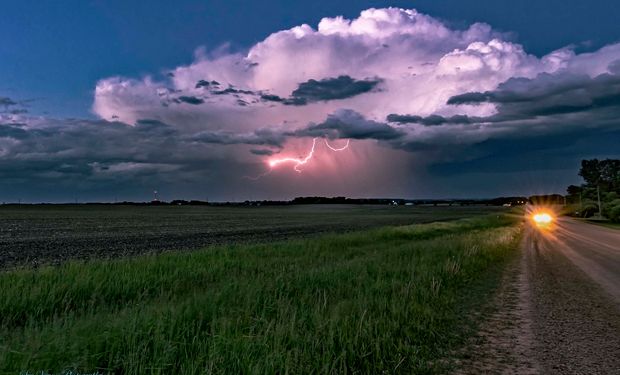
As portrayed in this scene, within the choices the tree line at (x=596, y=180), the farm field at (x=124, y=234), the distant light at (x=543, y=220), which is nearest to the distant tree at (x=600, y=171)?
the tree line at (x=596, y=180)

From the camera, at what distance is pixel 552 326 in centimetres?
891

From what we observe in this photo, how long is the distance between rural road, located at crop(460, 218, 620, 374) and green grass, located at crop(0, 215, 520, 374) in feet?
2.22

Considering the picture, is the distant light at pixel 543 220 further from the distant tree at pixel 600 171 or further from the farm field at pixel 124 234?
the distant tree at pixel 600 171

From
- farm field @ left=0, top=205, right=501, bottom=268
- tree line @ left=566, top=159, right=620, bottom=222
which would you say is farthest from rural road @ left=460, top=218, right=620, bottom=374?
tree line @ left=566, top=159, right=620, bottom=222

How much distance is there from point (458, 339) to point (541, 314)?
348 cm

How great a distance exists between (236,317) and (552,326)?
6874 millimetres

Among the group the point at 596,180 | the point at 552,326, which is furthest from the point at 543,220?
the point at 552,326

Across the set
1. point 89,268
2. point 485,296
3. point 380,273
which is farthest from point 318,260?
point 89,268

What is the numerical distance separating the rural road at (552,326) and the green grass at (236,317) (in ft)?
2.22

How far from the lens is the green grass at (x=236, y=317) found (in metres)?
5.74

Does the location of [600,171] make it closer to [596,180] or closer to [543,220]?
[596,180]

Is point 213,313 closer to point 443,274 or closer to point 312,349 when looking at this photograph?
point 312,349

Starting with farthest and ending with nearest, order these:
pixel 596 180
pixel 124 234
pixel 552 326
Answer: pixel 596 180 < pixel 124 234 < pixel 552 326

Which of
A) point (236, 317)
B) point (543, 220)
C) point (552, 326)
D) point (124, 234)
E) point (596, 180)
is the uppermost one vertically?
point (596, 180)
